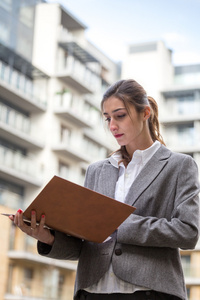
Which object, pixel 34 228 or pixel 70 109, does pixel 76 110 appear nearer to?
pixel 70 109

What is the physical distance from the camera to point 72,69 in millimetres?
15984

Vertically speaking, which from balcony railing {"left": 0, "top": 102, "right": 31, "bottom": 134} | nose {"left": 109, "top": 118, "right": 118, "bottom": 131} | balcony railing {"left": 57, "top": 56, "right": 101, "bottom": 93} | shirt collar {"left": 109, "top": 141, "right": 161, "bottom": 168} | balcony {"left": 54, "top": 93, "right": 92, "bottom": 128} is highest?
balcony railing {"left": 57, "top": 56, "right": 101, "bottom": 93}

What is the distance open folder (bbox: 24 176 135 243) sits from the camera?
1.22 meters

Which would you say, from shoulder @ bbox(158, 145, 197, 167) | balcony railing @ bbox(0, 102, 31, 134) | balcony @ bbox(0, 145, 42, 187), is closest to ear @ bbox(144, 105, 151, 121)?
shoulder @ bbox(158, 145, 197, 167)

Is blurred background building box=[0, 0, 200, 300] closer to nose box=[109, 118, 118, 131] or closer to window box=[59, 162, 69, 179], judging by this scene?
window box=[59, 162, 69, 179]

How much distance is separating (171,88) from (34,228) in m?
18.2

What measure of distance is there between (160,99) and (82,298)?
18.6 metres

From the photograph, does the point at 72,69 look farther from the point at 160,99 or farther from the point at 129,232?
the point at 129,232

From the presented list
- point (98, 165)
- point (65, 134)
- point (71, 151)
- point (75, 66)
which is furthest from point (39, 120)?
point (98, 165)

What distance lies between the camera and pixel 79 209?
1.25m

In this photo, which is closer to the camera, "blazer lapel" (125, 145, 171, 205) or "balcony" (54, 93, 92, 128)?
"blazer lapel" (125, 145, 171, 205)

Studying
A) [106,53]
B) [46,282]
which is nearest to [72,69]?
[106,53]

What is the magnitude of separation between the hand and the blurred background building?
38.6ft

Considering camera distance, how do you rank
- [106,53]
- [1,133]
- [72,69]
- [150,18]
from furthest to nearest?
1. [150,18]
2. [106,53]
3. [72,69]
4. [1,133]
